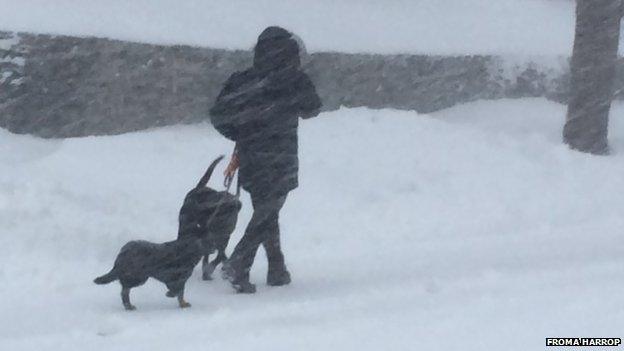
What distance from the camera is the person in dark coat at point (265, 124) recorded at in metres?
7.68

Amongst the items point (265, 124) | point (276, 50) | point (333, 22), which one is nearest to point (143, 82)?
point (333, 22)

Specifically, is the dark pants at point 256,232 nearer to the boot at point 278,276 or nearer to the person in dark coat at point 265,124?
the person in dark coat at point 265,124

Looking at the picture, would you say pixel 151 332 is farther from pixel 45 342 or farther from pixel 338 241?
pixel 338 241

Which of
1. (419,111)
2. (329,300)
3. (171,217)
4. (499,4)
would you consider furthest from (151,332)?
(499,4)

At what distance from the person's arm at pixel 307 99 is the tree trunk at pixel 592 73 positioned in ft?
17.7

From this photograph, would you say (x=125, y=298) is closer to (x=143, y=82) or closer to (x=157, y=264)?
(x=157, y=264)

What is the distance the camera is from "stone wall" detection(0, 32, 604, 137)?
10.7m

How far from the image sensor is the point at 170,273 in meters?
7.31

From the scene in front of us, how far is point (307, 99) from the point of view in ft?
25.4

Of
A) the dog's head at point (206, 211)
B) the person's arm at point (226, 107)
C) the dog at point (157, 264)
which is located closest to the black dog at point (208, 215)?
the dog's head at point (206, 211)

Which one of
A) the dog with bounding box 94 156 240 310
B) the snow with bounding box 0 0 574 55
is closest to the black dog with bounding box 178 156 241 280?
the dog with bounding box 94 156 240 310

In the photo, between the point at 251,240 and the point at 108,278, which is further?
the point at 251,240

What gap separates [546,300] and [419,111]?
6.15 meters

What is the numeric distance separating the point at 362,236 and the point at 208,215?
2290mm
